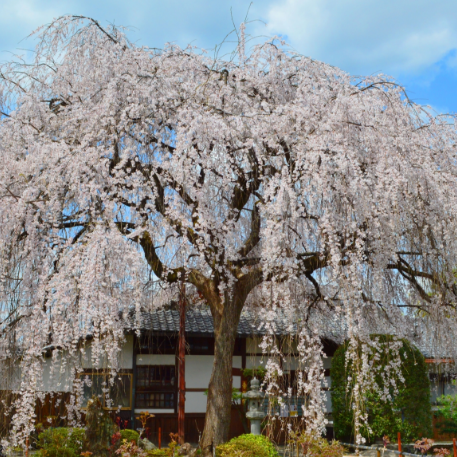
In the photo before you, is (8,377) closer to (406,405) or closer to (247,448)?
(247,448)

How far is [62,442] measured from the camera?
7.94m

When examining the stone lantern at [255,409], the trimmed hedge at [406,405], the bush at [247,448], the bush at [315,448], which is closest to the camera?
the bush at [315,448]

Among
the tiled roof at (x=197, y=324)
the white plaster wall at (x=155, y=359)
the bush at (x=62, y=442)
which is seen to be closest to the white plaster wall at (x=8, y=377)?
the bush at (x=62, y=442)

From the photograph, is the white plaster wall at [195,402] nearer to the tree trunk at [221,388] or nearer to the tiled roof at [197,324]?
the tiled roof at [197,324]

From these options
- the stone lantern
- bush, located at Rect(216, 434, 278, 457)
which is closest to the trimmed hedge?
the stone lantern

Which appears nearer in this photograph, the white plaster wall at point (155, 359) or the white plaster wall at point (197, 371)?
the white plaster wall at point (155, 359)

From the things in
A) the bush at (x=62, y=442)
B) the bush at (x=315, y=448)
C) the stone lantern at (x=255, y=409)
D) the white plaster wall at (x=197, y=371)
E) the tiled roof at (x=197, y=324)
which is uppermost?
the tiled roof at (x=197, y=324)

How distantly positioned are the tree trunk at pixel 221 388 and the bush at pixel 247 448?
0.42m

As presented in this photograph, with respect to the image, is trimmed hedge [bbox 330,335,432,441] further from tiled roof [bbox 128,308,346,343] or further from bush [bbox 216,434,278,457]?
bush [bbox 216,434,278,457]

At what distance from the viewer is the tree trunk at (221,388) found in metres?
7.90

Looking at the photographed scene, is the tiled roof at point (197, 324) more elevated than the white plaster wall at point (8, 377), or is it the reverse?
the tiled roof at point (197, 324)

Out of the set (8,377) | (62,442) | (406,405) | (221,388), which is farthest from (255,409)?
(8,377)

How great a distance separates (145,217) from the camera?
7207 millimetres

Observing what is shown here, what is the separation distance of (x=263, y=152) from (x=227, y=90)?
125 cm
